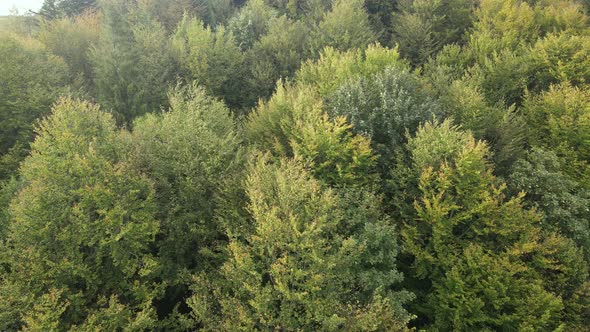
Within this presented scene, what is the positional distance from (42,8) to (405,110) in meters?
62.8

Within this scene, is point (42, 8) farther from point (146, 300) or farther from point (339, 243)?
point (339, 243)

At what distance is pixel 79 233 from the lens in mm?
19094

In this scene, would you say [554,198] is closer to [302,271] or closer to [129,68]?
[302,271]

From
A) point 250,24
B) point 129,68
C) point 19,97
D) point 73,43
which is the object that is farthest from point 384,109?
point 73,43

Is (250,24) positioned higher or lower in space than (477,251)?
higher

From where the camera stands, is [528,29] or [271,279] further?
[528,29]

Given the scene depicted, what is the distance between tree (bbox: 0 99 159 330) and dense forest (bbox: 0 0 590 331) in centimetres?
12

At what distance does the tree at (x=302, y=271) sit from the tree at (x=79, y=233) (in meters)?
5.03

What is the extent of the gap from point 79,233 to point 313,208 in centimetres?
1224

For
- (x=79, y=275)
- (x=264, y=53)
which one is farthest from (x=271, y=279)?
(x=264, y=53)

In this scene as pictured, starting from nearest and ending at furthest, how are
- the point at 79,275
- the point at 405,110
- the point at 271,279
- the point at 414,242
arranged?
the point at 271,279
the point at 79,275
the point at 414,242
the point at 405,110

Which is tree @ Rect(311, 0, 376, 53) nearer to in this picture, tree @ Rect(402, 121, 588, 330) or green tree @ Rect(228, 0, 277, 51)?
green tree @ Rect(228, 0, 277, 51)

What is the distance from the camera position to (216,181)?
21969 mm

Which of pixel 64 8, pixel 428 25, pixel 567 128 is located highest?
pixel 64 8
